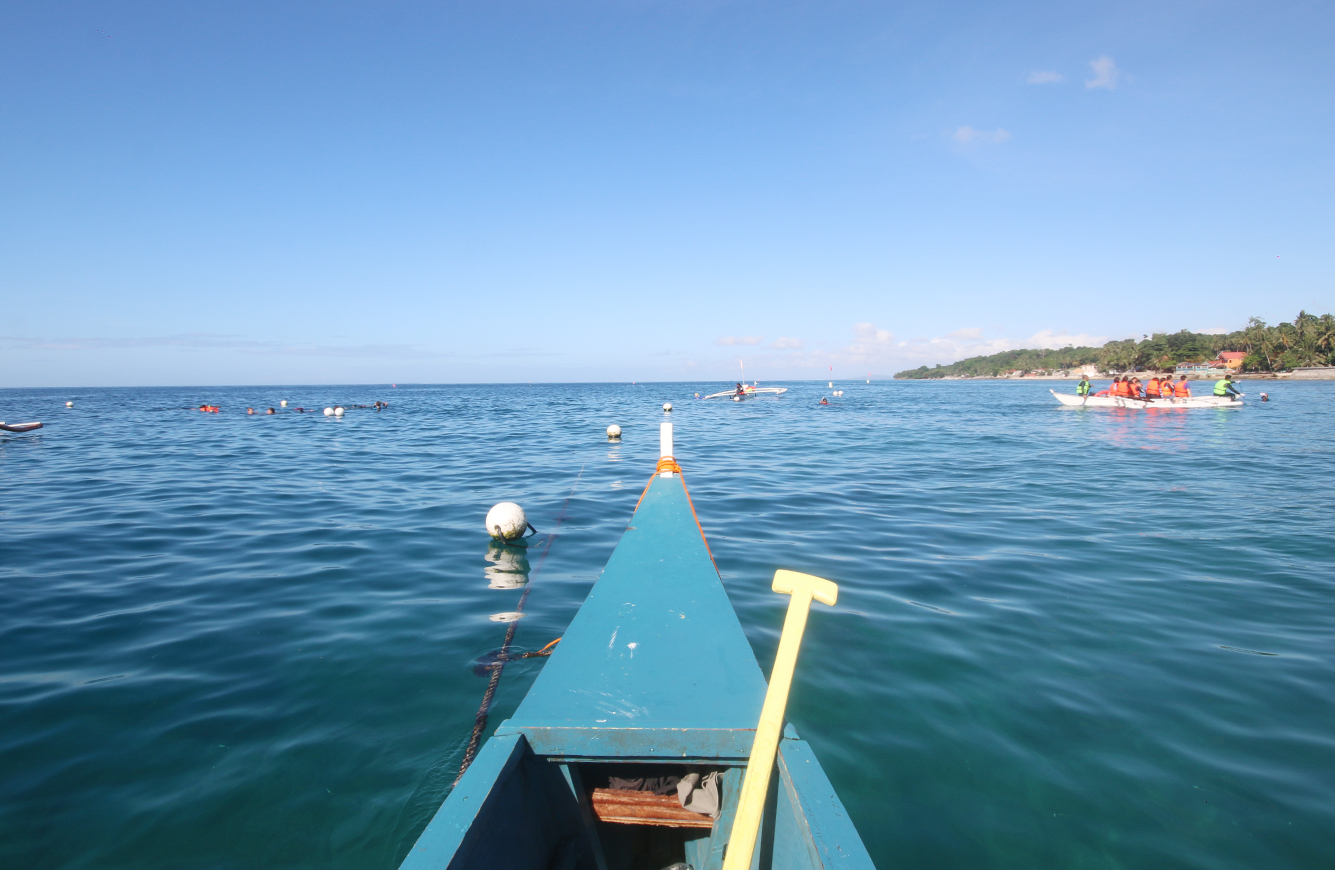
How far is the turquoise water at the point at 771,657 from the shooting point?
302 cm

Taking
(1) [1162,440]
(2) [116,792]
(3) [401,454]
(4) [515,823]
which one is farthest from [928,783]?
(1) [1162,440]

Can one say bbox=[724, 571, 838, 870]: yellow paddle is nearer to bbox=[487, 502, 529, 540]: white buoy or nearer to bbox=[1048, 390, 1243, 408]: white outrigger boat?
bbox=[487, 502, 529, 540]: white buoy

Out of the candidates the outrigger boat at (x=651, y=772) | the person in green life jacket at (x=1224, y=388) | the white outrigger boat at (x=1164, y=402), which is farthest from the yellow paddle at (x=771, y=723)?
the person in green life jacket at (x=1224, y=388)

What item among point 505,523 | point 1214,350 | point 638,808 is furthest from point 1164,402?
point 1214,350

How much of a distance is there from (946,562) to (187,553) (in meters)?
9.38

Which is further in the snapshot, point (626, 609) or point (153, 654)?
point (153, 654)

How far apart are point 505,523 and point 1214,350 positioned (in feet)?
421

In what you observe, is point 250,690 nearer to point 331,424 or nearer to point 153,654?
point 153,654

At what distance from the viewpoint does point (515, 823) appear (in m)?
2.18

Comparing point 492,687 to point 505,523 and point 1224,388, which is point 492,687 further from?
point 1224,388

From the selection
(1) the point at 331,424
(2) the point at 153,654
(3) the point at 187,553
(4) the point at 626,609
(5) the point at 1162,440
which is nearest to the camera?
(4) the point at 626,609

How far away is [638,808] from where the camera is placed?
258cm

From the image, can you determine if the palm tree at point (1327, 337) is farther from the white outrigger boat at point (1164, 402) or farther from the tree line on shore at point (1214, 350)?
the white outrigger boat at point (1164, 402)

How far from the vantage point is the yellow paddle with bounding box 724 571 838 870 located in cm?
169
